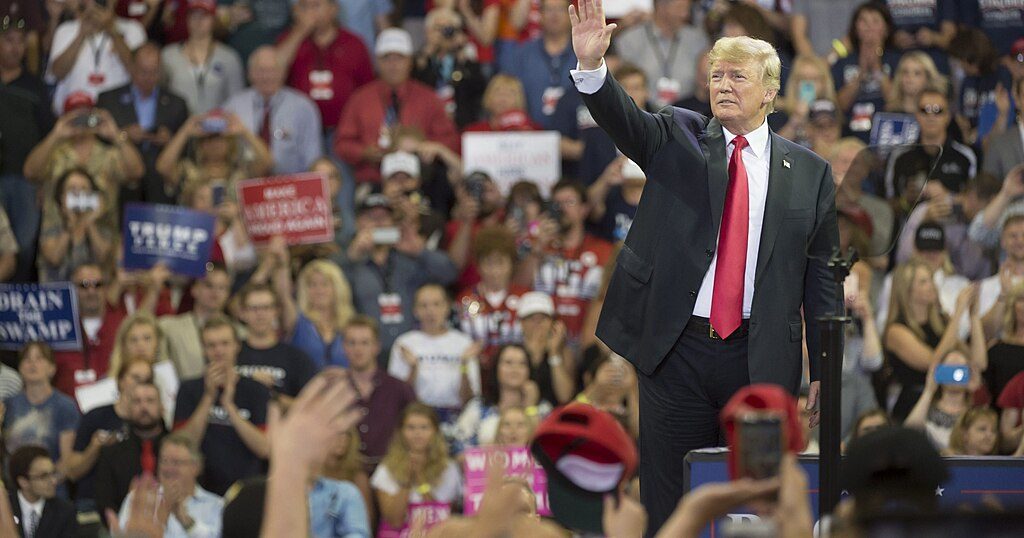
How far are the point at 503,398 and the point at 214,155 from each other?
289 cm

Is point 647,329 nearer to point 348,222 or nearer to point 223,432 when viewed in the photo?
point 223,432

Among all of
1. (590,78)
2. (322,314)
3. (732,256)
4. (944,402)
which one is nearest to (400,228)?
(322,314)

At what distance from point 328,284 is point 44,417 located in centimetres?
182

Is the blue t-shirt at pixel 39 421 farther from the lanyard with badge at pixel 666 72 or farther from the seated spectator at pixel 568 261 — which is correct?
the lanyard with badge at pixel 666 72

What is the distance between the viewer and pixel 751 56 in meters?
4.86

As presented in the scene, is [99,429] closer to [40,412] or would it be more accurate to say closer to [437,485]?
[40,412]

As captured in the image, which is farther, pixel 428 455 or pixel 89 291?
pixel 89 291

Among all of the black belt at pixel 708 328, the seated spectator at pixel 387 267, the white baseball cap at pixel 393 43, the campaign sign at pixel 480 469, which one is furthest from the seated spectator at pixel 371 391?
the black belt at pixel 708 328

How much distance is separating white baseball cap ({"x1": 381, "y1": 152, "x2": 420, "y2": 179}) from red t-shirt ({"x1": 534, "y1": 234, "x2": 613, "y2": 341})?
1.09 metres

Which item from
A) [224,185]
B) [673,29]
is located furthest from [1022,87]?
[224,185]

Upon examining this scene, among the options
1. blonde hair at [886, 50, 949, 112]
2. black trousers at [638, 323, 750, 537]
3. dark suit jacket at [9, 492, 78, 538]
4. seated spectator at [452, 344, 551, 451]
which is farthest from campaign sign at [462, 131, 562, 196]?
black trousers at [638, 323, 750, 537]

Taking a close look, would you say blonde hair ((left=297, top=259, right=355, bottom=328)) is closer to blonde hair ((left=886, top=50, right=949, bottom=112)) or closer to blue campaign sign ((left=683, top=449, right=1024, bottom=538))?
blonde hair ((left=886, top=50, right=949, bottom=112))

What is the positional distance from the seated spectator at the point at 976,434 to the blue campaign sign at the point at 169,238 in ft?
14.9

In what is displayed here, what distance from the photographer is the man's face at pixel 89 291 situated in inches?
389
